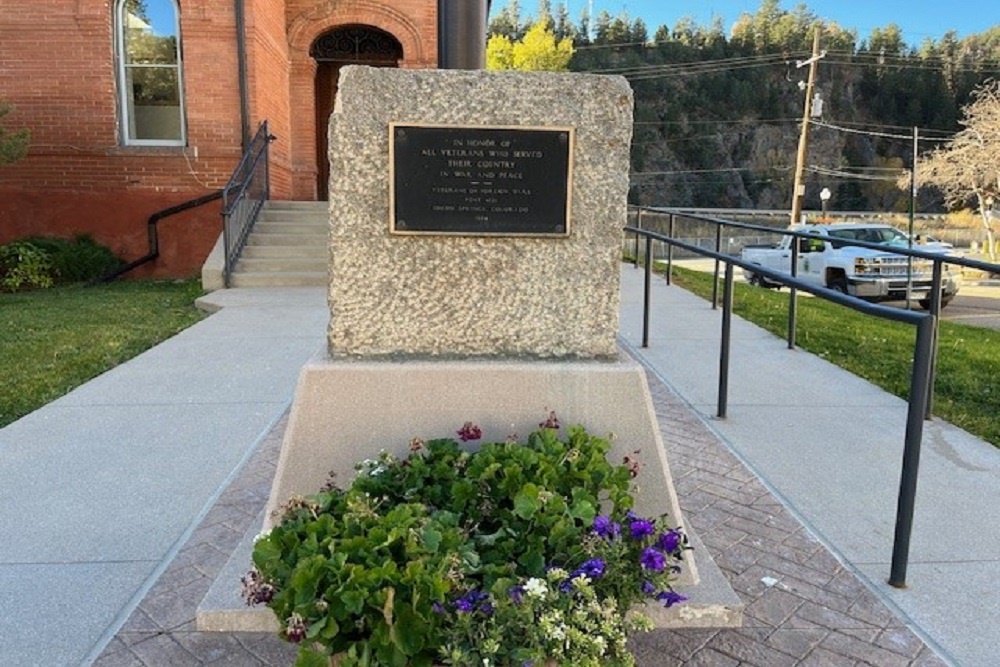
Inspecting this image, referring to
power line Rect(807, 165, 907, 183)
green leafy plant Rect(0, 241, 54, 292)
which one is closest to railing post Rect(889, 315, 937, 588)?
green leafy plant Rect(0, 241, 54, 292)

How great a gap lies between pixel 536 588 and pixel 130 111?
1257cm

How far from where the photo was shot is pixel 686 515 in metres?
3.44

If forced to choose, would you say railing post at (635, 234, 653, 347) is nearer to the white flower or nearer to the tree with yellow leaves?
the white flower

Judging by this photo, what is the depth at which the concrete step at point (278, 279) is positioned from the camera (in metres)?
10.6

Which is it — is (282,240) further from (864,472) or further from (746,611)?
(746,611)

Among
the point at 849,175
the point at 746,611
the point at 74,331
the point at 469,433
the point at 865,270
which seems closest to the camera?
the point at 746,611

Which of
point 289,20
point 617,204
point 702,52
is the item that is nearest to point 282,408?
point 617,204

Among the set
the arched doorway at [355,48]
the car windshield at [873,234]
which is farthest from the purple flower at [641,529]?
the car windshield at [873,234]

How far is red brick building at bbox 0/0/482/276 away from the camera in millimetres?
11719

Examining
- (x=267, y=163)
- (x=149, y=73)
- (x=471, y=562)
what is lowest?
(x=471, y=562)

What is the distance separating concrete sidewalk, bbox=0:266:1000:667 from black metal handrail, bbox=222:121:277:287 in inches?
178

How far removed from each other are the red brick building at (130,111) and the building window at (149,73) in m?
0.02

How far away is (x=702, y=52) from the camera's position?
104m

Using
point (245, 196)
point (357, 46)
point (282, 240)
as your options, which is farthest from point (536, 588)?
point (357, 46)
